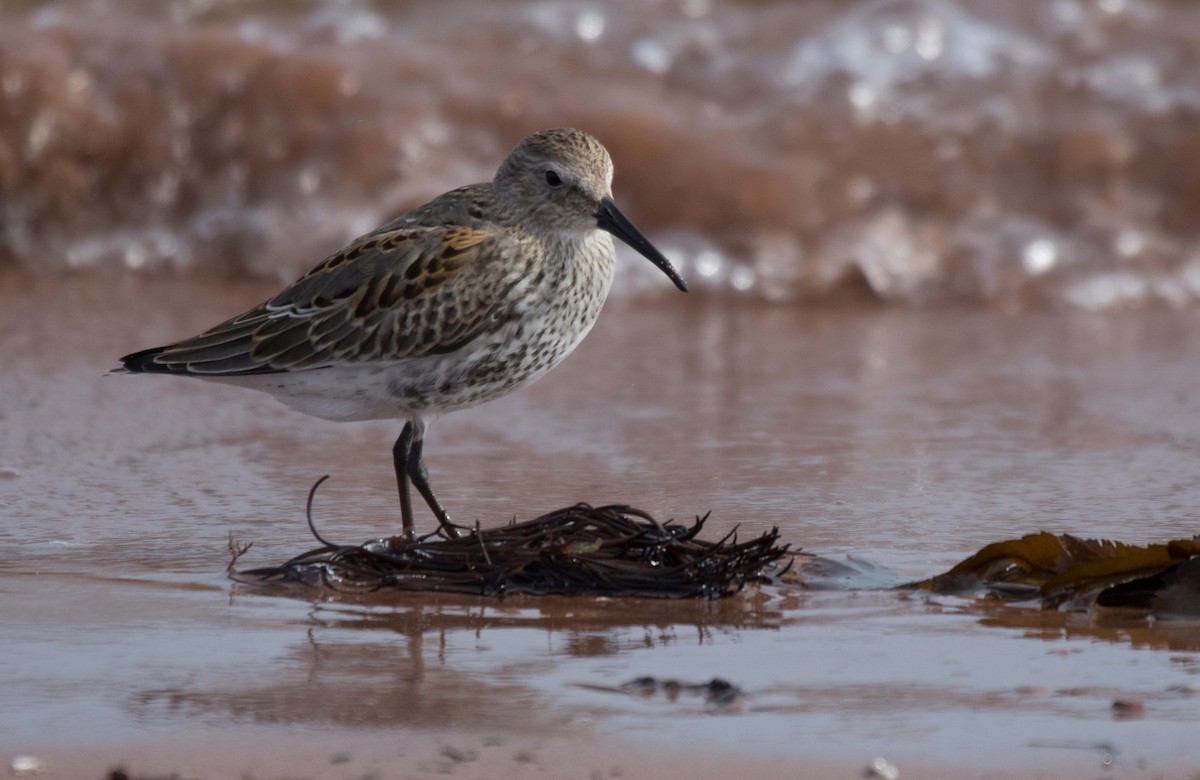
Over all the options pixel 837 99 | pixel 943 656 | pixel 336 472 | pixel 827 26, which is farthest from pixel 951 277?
pixel 943 656

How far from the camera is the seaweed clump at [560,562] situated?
431 cm

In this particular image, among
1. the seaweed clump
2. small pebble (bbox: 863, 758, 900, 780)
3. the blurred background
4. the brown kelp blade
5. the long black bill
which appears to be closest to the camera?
small pebble (bbox: 863, 758, 900, 780)

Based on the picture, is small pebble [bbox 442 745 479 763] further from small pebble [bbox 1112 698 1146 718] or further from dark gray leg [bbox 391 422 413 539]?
dark gray leg [bbox 391 422 413 539]

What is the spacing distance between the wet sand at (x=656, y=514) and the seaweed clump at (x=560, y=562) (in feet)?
0.31

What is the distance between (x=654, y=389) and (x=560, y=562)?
2769 millimetres

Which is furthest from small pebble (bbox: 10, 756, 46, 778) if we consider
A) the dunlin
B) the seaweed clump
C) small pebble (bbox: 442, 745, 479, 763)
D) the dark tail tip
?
the dark tail tip

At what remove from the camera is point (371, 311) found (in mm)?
5281

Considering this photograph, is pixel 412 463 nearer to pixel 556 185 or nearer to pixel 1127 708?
pixel 556 185

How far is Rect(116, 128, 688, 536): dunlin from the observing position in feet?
16.8

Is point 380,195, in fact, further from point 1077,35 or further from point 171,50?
point 1077,35

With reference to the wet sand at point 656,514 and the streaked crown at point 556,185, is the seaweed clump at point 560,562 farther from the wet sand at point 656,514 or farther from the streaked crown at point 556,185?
the streaked crown at point 556,185

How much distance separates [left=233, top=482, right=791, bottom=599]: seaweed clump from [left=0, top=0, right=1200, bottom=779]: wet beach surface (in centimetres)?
9

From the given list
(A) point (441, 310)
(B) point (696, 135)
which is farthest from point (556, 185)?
(B) point (696, 135)

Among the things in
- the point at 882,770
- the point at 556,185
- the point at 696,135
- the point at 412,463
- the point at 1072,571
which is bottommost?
the point at 882,770
